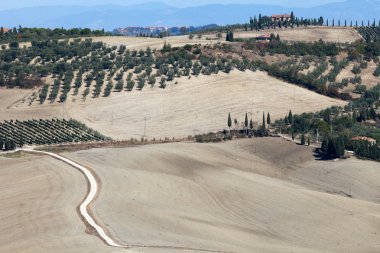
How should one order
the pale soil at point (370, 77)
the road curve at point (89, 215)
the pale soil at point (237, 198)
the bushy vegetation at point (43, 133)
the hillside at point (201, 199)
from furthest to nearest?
the pale soil at point (370, 77) → the bushy vegetation at point (43, 133) → the pale soil at point (237, 198) → the hillside at point (201, 199) → the road curve at point (89, 215)

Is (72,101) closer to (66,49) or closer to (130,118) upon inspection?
(130,118)

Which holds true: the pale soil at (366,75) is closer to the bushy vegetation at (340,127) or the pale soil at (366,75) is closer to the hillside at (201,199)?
the bushy vegetation at (340,127)

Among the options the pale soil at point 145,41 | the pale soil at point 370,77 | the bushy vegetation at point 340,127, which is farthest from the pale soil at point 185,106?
the pale soil at point 145,41

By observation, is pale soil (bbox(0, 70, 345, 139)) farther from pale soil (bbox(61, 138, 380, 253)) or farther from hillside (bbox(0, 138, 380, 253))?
pale soil (bbox(61, 138, 380, 253))

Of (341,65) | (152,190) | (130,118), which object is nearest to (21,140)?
(130,118)

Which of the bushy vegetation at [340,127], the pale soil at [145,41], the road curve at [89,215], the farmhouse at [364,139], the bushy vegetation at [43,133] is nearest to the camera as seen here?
the road curve at [89,215]

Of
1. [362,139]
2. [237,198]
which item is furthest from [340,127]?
[237,198]
